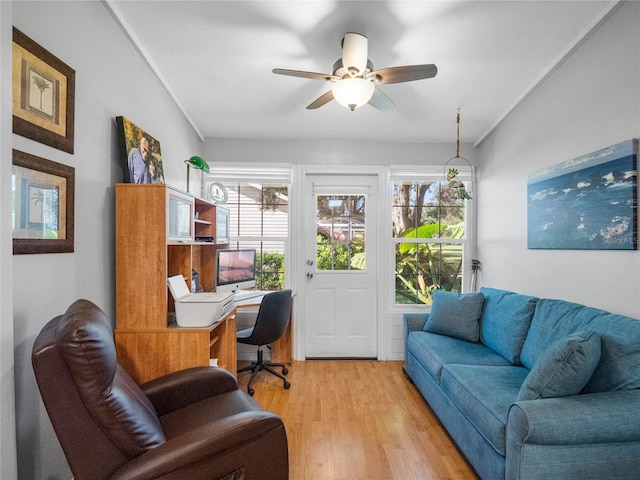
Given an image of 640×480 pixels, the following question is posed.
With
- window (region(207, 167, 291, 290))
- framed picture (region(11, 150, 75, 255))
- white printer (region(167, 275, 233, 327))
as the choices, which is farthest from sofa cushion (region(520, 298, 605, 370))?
framed picture (region(11, 150, 75, 255))

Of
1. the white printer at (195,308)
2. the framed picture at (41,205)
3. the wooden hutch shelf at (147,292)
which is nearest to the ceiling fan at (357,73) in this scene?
the wooden hutch shelf at (147,292)

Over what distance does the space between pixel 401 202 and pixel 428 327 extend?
142cm

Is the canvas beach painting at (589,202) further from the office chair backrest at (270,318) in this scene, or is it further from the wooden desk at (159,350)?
the wooden desk at (159,350)

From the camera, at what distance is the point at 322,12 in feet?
5.53

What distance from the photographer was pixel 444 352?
7.59 ft

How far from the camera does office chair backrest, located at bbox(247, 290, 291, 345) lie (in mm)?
2597

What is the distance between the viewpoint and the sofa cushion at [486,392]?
4.84 ft

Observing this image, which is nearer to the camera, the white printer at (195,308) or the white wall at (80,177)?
the white wall at (80,177)

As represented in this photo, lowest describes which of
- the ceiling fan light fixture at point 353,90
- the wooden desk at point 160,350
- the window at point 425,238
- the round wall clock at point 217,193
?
the wooden desk at point 160,350

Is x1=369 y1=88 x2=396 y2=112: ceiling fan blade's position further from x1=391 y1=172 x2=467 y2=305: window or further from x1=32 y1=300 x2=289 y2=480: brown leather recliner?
x1=32 y1=300 x2=289 y2=480: brown leather recliner

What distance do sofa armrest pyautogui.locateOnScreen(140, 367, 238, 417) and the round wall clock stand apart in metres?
1.83

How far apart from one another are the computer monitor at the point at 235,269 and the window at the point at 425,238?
5.22 feet

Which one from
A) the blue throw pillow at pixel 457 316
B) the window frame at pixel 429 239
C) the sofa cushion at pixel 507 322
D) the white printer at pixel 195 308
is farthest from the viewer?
the window frame at pixel 429 239

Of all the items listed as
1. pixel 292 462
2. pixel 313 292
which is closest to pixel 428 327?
pixel 313 292
